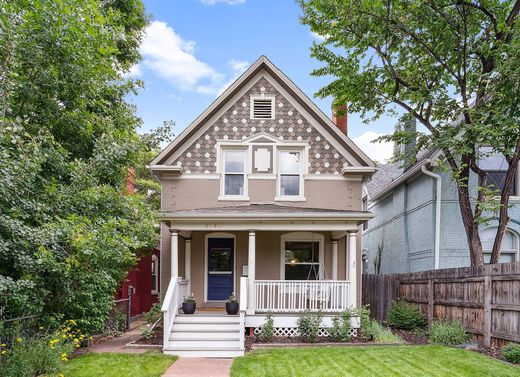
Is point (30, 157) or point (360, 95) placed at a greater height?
point (360, 95)

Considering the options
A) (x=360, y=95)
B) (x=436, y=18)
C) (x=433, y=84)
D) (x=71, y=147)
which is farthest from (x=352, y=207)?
(x=71, y=147)

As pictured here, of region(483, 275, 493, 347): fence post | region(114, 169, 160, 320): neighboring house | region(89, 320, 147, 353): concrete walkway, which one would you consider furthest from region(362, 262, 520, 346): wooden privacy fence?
region(114, 169, 160, 320): neighboring house

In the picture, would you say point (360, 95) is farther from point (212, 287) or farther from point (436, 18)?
point (212, 287)

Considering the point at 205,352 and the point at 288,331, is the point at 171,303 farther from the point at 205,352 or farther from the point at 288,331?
the point at 288,331

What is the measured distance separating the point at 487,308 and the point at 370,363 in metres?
2.91

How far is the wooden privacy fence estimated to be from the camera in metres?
7.79

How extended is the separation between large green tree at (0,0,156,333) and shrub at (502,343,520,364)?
7.22m

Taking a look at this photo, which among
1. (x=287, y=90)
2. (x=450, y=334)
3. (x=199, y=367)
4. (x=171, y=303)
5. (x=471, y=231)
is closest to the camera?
(x=199, y=367)

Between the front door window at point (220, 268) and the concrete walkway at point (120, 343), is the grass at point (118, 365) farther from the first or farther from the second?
the front door window at point (220, 268)

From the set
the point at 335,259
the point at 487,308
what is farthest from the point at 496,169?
the point at 487,308

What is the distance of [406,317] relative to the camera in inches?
444

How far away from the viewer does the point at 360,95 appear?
13.3 metres

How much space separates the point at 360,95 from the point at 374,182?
948cm

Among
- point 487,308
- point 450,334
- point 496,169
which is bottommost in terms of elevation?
point 450,334
